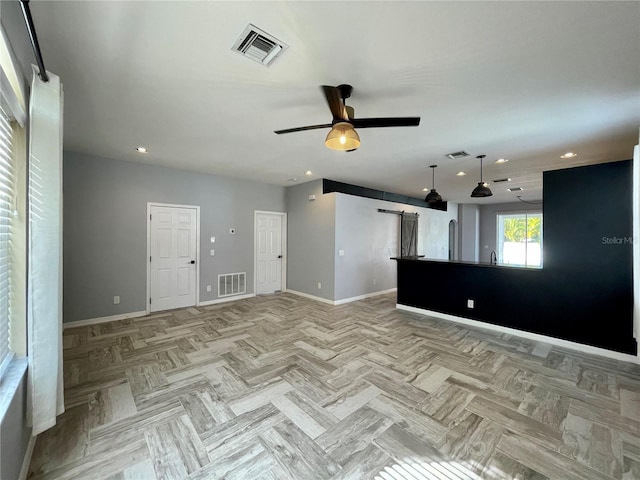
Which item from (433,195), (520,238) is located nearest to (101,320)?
(433,195)

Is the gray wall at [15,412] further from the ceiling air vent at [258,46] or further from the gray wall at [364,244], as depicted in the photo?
the gray wall at [364,244]

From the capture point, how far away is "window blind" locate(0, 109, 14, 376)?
1403mm

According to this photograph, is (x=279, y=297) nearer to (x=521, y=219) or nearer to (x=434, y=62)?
(x=434, y=62)

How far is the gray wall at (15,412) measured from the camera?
121 centimetres

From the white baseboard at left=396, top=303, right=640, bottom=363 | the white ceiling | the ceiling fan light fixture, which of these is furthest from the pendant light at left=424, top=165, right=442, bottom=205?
the ceiling fan light fixture

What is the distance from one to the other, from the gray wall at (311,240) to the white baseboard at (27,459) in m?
4.37

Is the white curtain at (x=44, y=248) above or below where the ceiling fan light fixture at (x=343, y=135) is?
below

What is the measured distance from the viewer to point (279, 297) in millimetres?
6004

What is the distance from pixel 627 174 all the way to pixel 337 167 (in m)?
3.82

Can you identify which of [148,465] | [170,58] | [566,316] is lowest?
[148,465]

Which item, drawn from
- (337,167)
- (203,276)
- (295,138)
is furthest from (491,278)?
(203,276)

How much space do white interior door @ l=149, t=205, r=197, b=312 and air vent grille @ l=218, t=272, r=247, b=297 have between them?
55 centimetres

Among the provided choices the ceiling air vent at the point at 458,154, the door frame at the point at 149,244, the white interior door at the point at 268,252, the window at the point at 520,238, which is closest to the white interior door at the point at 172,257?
the door frame at the point at 149,244

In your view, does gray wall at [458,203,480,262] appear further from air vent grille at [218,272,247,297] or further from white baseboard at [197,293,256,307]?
air vent grille at [218,272,247,297]
